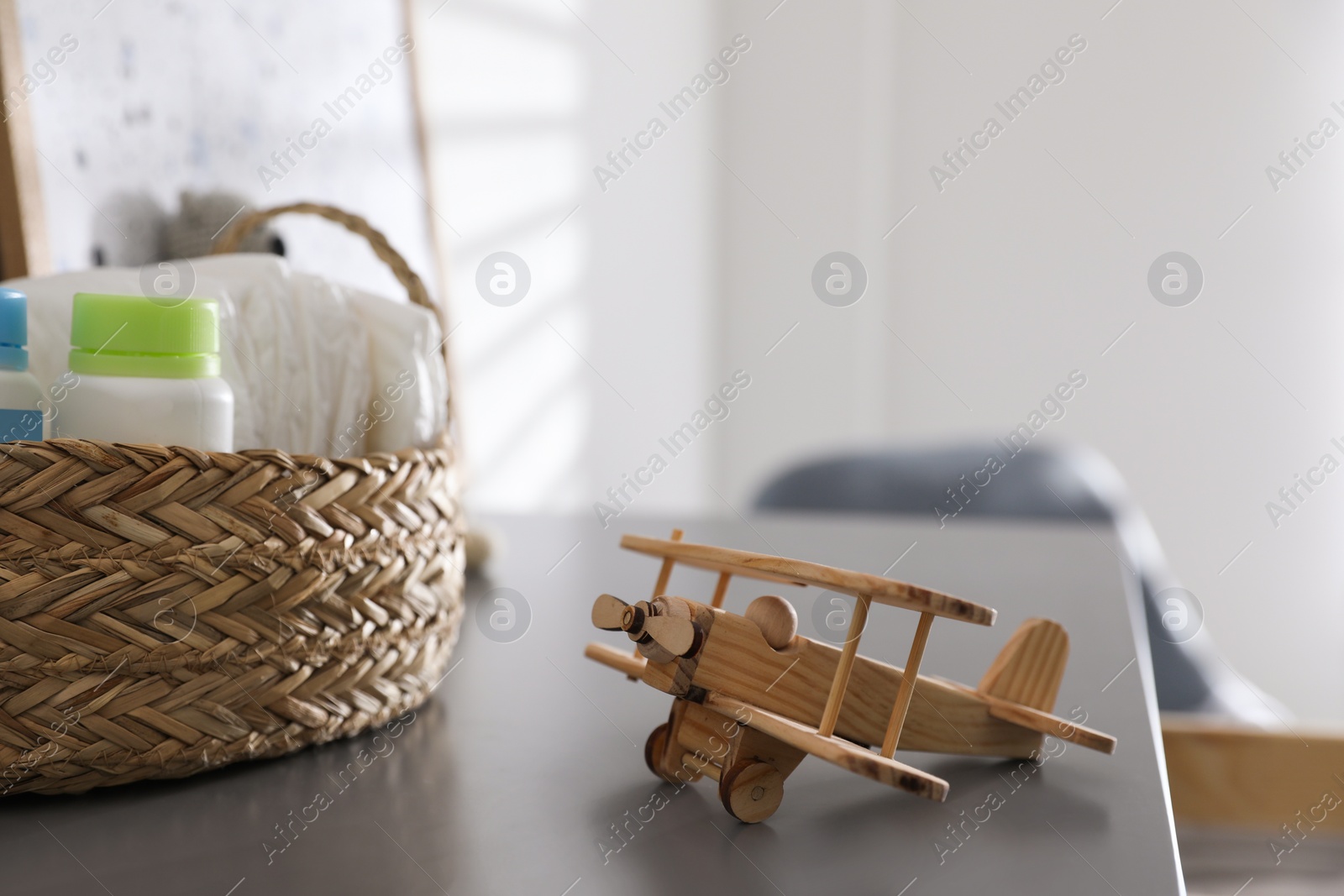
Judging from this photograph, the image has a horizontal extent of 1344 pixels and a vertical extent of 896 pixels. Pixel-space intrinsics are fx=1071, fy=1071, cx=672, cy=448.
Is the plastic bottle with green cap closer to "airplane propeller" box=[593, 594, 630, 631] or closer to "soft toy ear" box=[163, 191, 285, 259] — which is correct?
"airplane propeller" box=[593, 594, 630, 631]

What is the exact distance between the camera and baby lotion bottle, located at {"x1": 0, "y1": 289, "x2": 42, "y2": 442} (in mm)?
443

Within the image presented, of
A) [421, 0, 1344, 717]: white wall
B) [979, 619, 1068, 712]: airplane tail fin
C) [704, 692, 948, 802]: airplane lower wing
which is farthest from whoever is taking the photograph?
[421, 0, 1344, 717]: white wall

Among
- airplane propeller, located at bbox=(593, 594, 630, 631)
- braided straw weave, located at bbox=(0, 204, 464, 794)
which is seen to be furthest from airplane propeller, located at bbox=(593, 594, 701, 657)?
braided straw weave, located at bbox=(0, 204, 464, 794)

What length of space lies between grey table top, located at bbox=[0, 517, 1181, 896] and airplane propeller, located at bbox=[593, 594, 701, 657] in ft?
0.24

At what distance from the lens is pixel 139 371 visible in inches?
17.8

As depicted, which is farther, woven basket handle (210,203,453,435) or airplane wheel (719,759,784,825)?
woven basket handle (210,203,453,435)

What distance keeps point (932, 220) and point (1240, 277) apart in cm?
80

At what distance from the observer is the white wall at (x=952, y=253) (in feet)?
8.42

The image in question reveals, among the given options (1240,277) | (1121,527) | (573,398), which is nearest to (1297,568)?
(1240,277)

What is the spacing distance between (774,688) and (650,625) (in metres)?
0.06

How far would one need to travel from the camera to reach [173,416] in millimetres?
455

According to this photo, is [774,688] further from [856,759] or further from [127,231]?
[127,231]

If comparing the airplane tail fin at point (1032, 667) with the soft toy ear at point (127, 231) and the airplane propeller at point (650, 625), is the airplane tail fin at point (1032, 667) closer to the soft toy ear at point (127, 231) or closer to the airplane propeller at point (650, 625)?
the airplane propeller at point (650, 625)

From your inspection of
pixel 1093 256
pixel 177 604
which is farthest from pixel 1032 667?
pixel 1093 256
